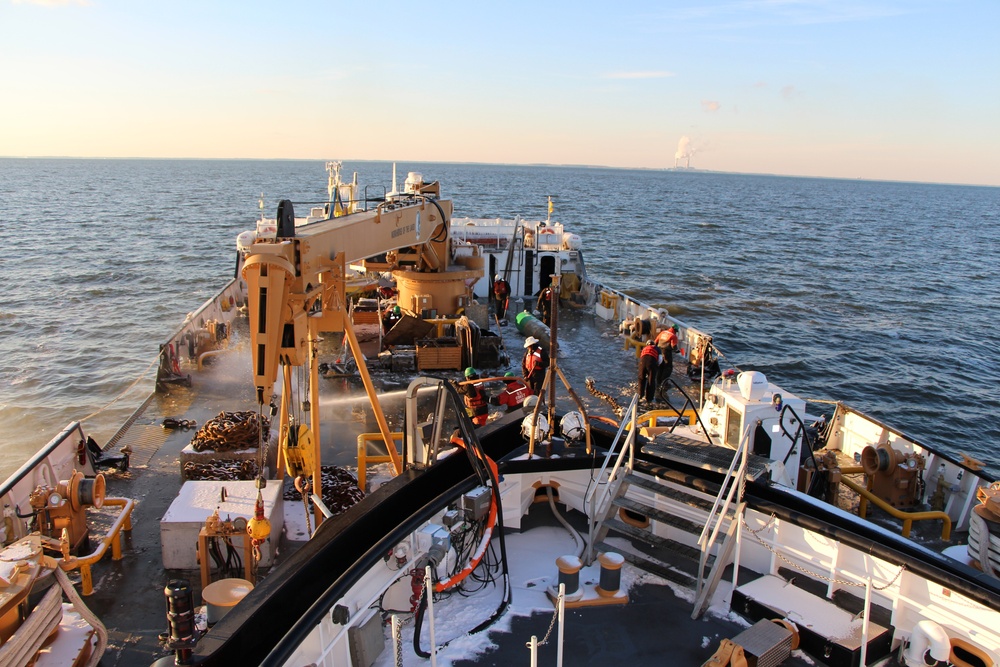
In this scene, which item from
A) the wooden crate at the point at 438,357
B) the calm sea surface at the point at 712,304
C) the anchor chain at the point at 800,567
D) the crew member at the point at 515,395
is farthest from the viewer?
the calm sea surface at the point at 712,304

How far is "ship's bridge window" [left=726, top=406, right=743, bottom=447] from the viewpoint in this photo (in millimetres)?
8531

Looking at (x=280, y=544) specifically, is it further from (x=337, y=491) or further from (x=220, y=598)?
(x=220, y=598)

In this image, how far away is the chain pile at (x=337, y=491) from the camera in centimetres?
985

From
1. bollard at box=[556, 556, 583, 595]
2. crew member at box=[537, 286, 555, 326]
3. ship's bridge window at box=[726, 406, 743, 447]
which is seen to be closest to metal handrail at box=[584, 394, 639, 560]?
bollard at box=[556, 556, 583, 595]

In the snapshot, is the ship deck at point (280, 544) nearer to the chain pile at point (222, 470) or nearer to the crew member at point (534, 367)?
the chain pile at point (222, 470)

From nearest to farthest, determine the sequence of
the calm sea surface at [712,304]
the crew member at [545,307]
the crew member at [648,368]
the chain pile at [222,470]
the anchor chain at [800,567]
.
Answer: the anchor chain at [800,567] < the chain pile at [222,470] < the crew member at [648,368] < the crew member at [545,307] < the calm sea surface at [712,304]

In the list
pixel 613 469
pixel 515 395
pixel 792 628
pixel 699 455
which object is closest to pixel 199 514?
pixel 613 469

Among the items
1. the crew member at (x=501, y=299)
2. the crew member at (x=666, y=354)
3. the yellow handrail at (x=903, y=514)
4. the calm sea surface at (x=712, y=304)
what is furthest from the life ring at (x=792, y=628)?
the crew member at (x=501, y=299)

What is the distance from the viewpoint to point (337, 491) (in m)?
10.2

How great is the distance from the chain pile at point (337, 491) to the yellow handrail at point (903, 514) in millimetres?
7050

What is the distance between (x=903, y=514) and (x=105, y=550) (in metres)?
9.91

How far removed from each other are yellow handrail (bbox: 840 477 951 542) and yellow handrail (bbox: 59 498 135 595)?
31.7ft

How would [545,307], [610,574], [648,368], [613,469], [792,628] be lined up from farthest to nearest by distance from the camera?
[545,307]
[648,368]
[613,469]
[610,574]
[792,628]

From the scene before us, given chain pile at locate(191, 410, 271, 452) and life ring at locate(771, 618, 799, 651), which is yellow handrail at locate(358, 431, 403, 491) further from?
life ring at locate(771, 618, 799, 651)
